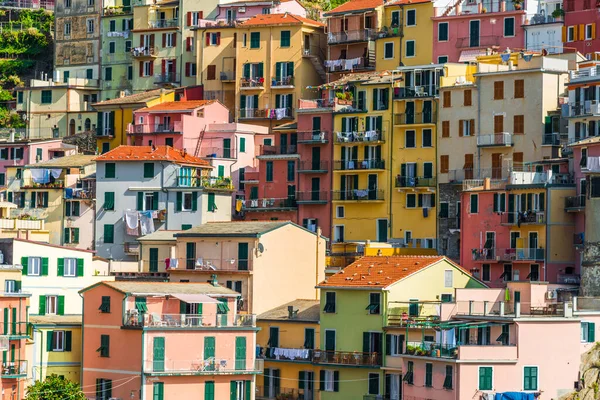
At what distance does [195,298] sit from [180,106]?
112 feet

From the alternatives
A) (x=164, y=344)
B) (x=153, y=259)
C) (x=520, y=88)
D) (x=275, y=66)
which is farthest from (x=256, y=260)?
(x=275, y=66)

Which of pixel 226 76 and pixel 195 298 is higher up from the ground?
pixel 226 76

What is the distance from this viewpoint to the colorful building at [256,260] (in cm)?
9800

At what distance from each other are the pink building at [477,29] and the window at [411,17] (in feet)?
4.41

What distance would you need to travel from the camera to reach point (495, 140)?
10450 centimetres

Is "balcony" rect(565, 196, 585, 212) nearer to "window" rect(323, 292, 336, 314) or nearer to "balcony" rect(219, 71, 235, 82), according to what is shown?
"window" rect(323, 292, 336, 314)

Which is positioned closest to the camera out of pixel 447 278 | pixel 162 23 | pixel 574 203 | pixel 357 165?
pixel 447 278

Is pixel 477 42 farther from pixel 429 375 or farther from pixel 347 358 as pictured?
pixel 429 375

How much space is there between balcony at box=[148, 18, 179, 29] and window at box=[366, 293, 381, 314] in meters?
44.8

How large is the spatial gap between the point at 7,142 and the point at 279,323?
129 ft


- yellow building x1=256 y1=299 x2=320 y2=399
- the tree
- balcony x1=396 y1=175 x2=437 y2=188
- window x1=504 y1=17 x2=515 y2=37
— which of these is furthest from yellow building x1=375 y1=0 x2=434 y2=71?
the tree

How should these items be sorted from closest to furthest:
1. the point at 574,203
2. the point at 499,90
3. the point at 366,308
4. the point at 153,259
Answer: the point at 366,308, the point at 574,203, the point at 499,90, the point at 153,259

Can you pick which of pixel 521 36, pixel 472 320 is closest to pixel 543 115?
pixel 521 36

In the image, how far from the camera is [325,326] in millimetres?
93938
